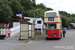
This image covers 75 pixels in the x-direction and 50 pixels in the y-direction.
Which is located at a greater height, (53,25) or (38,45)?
(53,25)

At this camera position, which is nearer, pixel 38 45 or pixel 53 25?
pixel 38 45

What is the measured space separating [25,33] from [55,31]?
452cm

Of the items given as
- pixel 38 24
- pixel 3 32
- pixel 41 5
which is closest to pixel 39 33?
pixel 38 24

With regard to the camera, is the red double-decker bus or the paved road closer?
the paved road

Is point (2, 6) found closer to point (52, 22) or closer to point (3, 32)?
point (3, 32)

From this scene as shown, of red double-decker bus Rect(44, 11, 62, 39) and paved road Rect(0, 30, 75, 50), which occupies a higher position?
red double-decker bus Rect(44, 11, 62, 39)

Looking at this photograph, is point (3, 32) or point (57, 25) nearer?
point (57, 25)

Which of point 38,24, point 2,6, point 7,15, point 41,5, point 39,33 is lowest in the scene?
point 39,33

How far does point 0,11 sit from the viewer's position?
180 feet

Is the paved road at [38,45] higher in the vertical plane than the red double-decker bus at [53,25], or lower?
lower

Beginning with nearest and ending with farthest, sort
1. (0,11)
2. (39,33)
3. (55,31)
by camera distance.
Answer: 1. (55,31)
2. (39,33)
3. (0,11)

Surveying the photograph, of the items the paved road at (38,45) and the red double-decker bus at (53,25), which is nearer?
the paved road at (38,45)

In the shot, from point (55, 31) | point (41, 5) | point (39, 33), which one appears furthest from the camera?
point (41, 5)

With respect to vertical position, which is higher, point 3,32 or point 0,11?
point 0,11
